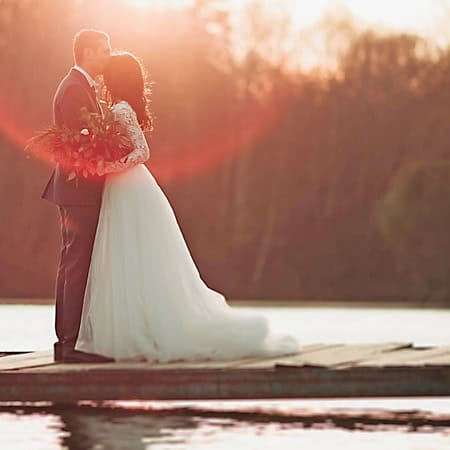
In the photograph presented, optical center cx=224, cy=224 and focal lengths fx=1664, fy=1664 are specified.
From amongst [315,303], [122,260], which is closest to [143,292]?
[122,260]

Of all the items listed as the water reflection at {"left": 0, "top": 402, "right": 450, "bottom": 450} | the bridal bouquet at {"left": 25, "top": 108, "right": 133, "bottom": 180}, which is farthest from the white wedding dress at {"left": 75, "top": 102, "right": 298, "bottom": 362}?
the water reflection at {"left": 0, "top": 402, "right": 450, "bottom": 450}

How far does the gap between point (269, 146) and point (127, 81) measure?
43.7 meters

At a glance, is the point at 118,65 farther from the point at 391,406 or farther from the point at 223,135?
the point at 223,135

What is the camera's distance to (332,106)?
179ft

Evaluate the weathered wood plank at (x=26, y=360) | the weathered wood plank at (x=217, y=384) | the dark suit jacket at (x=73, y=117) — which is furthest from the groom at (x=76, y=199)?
the weathered wood plank at (x=217, y=384)

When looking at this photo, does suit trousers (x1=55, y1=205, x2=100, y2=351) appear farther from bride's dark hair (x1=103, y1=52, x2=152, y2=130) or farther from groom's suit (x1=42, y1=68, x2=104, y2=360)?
bride's dark hair (x1=103, y1=52, x2=152, y2=130)

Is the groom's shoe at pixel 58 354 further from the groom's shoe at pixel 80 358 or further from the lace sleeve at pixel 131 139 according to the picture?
the lace sleeve at pixel 131 139

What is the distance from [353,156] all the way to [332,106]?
1.89 meters

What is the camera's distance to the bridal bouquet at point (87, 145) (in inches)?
440

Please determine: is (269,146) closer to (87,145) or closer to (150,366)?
(87,145)

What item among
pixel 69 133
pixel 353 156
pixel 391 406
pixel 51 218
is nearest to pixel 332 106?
pixel 353 156

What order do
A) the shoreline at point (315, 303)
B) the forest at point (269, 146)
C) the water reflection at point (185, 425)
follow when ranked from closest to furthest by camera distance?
1. the water reflection at point (185, 425)
2. the shoreline at point (315, 303)
3. the forest at point (269, 146)

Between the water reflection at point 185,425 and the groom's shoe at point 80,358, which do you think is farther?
the groom's shoe at point 80,358

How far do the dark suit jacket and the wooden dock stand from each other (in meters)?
1.25
